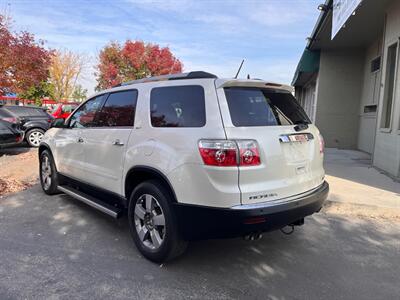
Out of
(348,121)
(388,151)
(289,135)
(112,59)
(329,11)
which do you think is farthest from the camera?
(112,59)

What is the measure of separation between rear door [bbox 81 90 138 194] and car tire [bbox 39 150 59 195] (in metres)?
1.37

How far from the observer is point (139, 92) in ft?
13.4

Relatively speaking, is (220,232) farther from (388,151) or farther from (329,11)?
(329,11)

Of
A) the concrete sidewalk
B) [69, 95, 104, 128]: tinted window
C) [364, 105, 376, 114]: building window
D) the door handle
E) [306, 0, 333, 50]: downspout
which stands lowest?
the concrete sidewalk

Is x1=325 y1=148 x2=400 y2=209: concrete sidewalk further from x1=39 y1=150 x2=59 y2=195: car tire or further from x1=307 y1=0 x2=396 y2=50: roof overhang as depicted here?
x1=39 y1=150 x2=59 y2=195: car tire

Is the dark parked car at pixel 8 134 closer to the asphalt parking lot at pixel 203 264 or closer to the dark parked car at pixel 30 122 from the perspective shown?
the dark parked car at pixel 30 122

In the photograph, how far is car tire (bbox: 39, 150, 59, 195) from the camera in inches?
234

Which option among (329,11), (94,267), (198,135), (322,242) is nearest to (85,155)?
(94,267)

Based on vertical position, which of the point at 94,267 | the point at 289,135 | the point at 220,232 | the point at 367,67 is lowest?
the point at 94,267

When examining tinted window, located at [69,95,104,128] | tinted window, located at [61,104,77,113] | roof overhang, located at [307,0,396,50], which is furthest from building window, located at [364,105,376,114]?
tinted window, located at [61,104,77,113]

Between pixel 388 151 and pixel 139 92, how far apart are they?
6.60m

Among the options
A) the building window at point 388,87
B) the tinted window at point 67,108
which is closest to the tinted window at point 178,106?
the building window at point 388,87

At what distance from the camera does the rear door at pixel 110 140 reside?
4109 millimetres

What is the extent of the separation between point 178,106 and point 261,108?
2.73 ft
